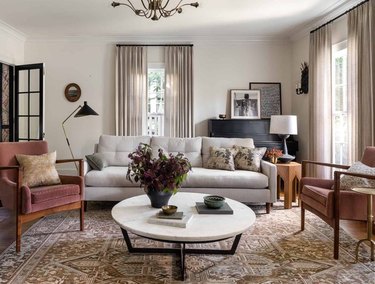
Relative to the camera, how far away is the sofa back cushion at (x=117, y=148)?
4160mm

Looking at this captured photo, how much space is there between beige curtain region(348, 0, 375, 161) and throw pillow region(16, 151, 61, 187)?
3.58 m

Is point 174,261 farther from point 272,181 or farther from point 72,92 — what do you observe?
point 72,92

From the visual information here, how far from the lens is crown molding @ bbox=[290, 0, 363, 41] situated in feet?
12.8

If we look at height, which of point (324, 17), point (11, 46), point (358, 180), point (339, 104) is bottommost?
point (358, 180)

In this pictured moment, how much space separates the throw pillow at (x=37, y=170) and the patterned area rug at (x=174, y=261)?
19.8 inches

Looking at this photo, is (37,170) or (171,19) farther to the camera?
(171,19)

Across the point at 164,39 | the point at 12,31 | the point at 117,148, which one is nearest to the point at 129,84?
the point at 164,39

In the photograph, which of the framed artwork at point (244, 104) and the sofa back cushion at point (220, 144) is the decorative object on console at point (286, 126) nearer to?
the sofa back cushion at point (220, 144)

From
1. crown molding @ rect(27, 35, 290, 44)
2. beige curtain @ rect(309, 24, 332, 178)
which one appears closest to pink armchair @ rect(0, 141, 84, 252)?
crown molding @ rect(27, 35, 290, 44)

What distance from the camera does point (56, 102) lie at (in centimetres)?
572

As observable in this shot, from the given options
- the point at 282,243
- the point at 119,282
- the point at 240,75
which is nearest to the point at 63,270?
the point at 119,282

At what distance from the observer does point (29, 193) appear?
2527 millimetres

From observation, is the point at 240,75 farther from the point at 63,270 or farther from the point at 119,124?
the point at 63,270

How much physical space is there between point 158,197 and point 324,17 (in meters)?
3.99
